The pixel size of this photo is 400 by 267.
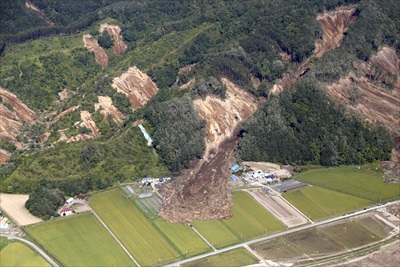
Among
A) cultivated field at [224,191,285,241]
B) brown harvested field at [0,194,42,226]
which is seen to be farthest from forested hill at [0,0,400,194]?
cultivated field at [224,191,285,241]

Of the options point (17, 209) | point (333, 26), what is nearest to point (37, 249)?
point (17, 209)

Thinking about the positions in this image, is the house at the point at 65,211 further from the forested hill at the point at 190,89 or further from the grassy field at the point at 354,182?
the grassy field at the point at 354,182

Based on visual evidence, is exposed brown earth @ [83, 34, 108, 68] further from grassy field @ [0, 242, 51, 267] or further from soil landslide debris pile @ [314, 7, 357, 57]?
grassy field @ [0, 242, 51, 267]

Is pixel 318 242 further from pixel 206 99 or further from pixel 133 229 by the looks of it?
pixel 206 99

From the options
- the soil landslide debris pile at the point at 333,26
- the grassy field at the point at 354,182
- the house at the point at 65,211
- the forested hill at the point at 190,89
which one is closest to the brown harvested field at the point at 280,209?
the grassy field at the point at 354,182

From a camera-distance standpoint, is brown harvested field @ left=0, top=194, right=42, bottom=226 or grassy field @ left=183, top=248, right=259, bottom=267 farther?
brown harvested field @ left=0, top=194, right=42, bottom=226

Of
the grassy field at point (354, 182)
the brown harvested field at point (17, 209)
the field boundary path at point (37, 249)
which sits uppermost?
the brown harvested field at point (17, 209)

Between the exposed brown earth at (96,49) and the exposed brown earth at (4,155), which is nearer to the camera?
the exposed brown earth at (4,155)
